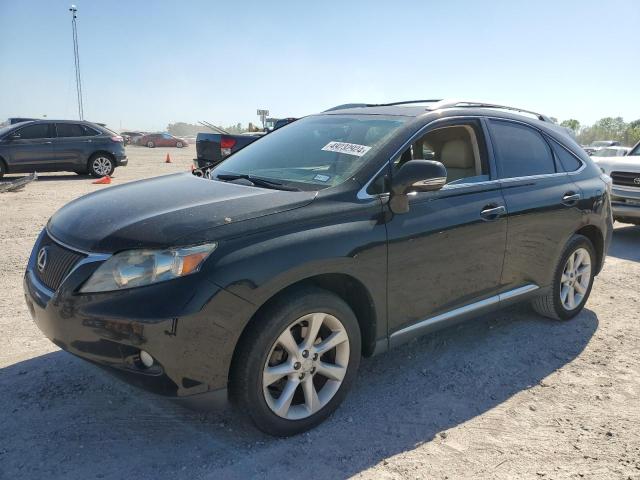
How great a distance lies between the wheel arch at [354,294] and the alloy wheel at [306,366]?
6.9 inches

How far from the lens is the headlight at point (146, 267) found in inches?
95.1

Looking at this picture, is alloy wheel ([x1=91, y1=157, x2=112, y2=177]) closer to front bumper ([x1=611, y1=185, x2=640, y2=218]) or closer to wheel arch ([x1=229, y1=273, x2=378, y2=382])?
front bumper ([x1=611, y1=185, x2=640, y2=218])

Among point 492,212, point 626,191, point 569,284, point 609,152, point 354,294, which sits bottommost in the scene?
point 569,284

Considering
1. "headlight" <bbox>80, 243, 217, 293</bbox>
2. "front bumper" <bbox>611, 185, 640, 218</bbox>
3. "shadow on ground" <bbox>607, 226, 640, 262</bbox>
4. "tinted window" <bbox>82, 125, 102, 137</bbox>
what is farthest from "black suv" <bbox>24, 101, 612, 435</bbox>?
"tinted window" <bbox>82, 125, 102, 137</bbox>

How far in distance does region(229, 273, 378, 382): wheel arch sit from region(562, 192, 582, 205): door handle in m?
2.15

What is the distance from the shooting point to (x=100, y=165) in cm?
1512

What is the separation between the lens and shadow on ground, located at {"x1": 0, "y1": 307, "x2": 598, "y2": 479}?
2588 mm

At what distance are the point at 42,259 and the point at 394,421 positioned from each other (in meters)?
2.14

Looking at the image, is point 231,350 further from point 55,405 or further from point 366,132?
point 366,132

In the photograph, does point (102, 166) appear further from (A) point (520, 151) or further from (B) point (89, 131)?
(A) point (520, 151)

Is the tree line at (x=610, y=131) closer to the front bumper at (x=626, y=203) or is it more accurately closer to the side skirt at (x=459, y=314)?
the front bumper at (x=626, y=203)

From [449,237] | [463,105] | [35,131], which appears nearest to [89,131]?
[35,131]

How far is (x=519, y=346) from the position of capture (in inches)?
162

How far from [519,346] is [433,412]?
4.34ft
